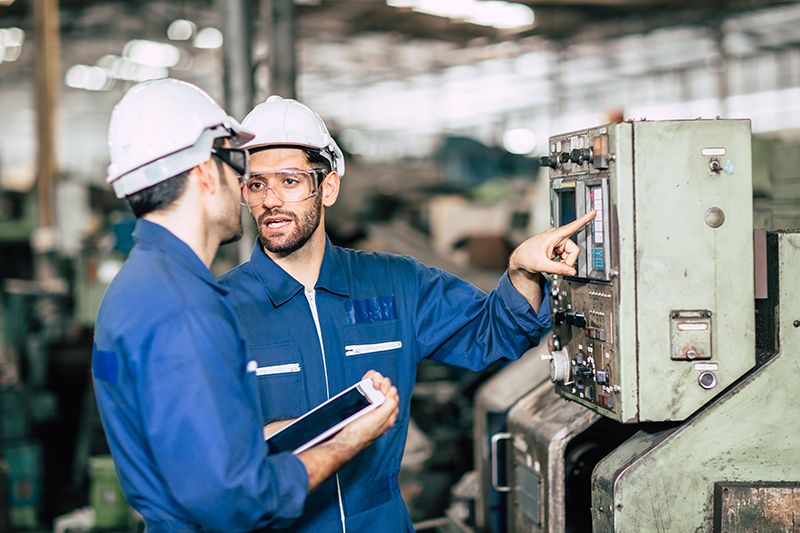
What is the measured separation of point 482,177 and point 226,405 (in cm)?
824

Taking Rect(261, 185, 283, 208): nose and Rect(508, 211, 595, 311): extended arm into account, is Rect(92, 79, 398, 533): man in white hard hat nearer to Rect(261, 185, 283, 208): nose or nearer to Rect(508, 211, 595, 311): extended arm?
Rect(261, 185, 283, 208): nose

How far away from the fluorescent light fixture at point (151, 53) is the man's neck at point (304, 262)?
13.2 m

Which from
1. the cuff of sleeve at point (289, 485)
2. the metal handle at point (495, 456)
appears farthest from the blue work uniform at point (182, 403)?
the metal handle at point (495, 456)

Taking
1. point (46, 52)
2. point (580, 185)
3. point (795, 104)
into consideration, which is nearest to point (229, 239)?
point (580, 185)

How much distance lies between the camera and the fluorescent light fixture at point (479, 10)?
10383 mm

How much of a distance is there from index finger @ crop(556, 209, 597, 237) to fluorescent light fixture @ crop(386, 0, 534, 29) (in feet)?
30.1

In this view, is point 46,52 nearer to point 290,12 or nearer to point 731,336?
point 290,12

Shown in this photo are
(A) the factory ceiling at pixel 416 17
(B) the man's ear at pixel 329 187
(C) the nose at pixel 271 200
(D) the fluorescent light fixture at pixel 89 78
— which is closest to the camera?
(C) the nose at pixel 271 200

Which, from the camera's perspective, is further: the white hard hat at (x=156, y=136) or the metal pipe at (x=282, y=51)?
the metal pipe at (x=282, y=51)

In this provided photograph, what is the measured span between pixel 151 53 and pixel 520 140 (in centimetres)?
1031

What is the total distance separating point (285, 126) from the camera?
195cm

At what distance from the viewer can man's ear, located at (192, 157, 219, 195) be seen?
1.40 meters

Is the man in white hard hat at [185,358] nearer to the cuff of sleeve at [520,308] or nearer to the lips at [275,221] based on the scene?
the lips at [275,221]

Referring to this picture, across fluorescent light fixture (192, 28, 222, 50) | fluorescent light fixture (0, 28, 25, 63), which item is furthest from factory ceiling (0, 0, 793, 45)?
fluorescent light fixture (0, 28, 25, 63)
